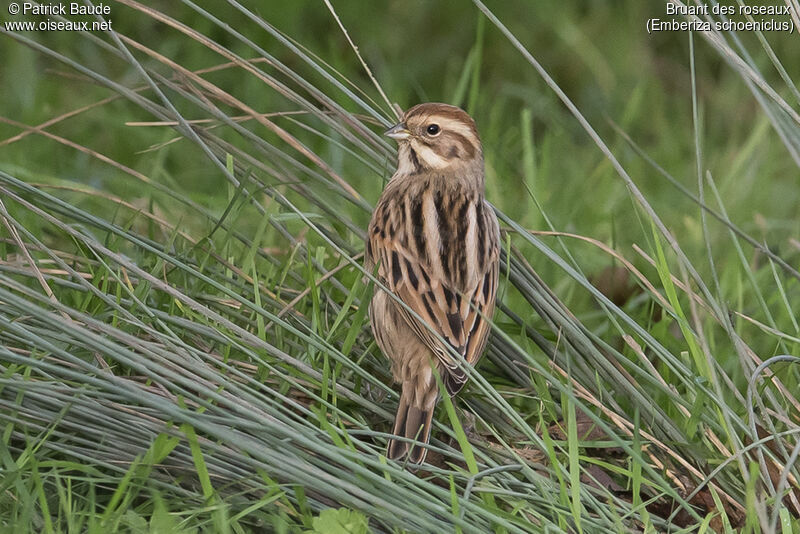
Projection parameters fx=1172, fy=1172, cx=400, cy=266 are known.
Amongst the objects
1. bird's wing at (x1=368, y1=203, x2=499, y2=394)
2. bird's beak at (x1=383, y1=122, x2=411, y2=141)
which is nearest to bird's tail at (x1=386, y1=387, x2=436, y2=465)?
bird's wing at (x1=368, y1=203, x2=499, y2=394)

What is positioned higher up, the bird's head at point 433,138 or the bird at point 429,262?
the bird's head at point 433,138

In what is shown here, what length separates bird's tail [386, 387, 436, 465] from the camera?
10.2ft

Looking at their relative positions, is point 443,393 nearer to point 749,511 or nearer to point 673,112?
point 749,511

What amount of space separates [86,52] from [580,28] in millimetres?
3150

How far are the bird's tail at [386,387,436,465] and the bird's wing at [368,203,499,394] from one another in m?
0.11

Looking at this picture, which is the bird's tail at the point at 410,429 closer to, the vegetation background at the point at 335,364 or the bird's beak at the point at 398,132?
the vegetation background at the point at 335,364

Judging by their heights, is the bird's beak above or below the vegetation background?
above

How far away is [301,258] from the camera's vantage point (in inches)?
151

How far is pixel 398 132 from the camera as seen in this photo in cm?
379

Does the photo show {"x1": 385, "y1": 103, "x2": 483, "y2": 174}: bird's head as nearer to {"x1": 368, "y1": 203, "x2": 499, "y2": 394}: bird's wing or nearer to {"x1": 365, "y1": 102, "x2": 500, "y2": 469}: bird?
{"x1": 365, "y1": 102, "x2": 500, "y2": 469}: bird

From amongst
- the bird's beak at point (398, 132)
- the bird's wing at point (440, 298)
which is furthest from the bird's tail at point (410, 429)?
the bird's beak at point (398, 132)

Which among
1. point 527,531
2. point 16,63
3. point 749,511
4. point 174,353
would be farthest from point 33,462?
point 16,63

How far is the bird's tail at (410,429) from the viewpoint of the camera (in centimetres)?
310

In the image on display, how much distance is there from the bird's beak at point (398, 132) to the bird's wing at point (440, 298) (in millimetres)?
361
